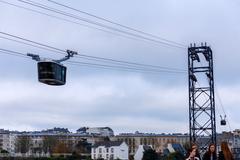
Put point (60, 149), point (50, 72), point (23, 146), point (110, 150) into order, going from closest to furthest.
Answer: point (50, 72)
point (60, 149)
point (110, 150)
point (23, 146)

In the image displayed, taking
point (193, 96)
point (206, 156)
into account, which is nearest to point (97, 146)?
point (193, 96)

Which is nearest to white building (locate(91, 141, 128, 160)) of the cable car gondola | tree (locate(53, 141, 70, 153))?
tree (locate(53, 141, 70, 153))

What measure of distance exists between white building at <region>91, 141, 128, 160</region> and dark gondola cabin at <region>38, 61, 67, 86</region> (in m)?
126

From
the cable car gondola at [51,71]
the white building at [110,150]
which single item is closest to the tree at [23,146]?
the white building at [110,150]

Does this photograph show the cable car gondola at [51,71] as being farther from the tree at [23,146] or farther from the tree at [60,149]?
the tree at [23,146]

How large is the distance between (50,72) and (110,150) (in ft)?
429

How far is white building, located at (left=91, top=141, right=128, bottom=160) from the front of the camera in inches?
5920

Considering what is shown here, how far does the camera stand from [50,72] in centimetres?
2384

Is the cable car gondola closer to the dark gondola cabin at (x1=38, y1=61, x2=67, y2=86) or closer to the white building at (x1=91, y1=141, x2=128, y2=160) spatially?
the dark gondola cabin at (x1=38, y1=61, x2=67, y2=86)

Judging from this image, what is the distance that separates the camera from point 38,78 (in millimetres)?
24312

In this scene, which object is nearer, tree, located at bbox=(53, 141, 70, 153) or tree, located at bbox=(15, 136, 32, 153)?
tree, located at bbox=(53, 141, 70, 153)

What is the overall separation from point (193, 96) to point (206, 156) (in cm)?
3050

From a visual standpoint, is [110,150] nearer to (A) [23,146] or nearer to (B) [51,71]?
(A) [23,146]

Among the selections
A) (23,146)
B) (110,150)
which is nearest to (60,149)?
(110,150)
